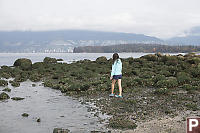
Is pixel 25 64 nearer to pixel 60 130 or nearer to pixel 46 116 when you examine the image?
pixel 46 116

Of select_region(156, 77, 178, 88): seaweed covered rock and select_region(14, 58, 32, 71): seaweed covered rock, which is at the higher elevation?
select_region(14, 58, 32, 71): seaweed covered rock

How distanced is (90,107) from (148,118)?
3607mm

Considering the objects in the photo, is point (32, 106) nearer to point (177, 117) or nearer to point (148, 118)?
point (148, 118)

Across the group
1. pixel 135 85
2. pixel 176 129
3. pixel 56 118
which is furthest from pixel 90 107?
pixel 135 85

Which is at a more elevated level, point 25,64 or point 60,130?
point 25,64

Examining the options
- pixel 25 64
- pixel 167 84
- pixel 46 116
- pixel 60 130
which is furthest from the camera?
pixel 25 64

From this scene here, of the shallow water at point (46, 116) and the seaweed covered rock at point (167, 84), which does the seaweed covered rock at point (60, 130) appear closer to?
the shallow water at point (46, 116)

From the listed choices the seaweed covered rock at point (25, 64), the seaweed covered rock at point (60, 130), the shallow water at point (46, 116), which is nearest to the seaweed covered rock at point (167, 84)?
the shallow water at point (46, 116)

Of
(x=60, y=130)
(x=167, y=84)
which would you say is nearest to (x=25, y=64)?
(x=167, y=84)

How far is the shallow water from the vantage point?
360 inches

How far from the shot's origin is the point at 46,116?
35.8ft

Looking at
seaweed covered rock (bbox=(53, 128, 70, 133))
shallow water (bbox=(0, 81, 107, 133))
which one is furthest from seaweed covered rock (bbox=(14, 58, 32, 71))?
seaweed covered rock (bbox=(53, 128, 70, 133))

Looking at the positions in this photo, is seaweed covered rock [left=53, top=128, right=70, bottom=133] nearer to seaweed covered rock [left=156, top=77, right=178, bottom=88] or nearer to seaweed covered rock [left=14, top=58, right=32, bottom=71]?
seaweed covered rock [left=156, top=77, right=178, bottom=88]

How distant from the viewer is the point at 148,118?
1013 cm
